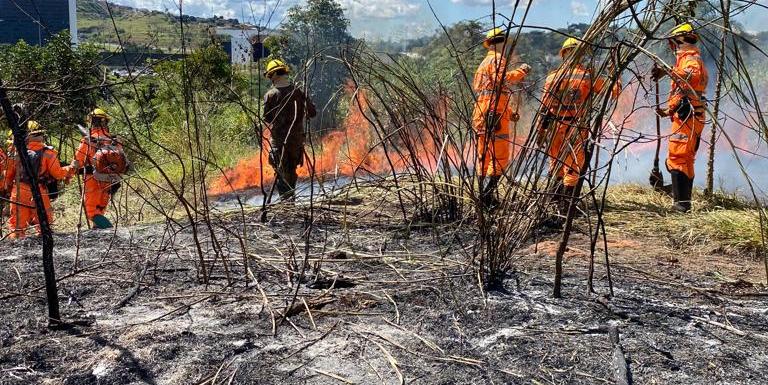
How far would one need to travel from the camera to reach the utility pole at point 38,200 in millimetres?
2441

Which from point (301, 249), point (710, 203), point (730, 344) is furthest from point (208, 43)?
point (710, 203)

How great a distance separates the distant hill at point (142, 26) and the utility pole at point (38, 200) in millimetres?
521

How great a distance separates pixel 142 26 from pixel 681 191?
449 centimetres

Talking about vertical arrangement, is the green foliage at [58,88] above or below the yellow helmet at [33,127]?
above

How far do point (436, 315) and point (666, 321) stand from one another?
3.19 ft

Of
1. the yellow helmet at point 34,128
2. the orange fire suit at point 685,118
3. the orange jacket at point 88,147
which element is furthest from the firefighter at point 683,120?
the yellow helmet at point 34,128

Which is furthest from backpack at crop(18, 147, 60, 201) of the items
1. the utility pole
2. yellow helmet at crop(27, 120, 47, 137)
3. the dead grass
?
the dead grass

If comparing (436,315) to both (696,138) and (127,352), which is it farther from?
(696,138)

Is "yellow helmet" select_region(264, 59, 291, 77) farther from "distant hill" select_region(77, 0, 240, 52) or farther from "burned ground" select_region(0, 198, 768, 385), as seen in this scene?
"burned ground" select_region(0, 198, 768, 385)

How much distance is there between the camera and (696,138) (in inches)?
215

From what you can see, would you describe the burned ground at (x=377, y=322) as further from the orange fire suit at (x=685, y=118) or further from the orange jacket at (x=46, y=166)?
the orange jacket at (x=46, y=166)

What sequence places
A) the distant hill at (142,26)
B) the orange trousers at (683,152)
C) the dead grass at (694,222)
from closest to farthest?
the distant hill at (142,26), the dead grass at (694,222), the orange trousers at (683,152)

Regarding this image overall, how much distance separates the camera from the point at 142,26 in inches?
145

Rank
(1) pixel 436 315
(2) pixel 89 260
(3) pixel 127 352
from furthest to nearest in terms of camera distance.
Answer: (2) pixel 89 260 < (1) pixel 436 315 < (3) pixel 127 352
